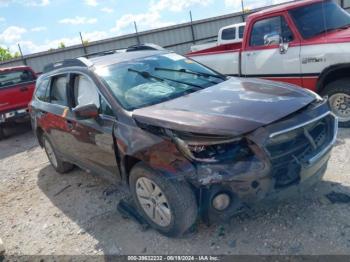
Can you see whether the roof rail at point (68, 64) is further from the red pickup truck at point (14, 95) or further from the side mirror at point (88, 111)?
the red pickup truck at point (14, 95)

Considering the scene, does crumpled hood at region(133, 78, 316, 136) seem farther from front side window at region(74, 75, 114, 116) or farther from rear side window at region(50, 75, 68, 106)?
rear side window at region(50, 75, 68, 106)

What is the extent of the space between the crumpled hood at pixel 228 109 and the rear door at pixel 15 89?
6918 mm

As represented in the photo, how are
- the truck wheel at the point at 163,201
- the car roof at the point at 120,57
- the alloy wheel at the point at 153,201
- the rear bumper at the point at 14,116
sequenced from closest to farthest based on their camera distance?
the truck wheel at the point at 163,201 → the alloy wheel at the point at 153,201 → the car roof at the point at 120,57 → the rear bumper at the point at 14,116

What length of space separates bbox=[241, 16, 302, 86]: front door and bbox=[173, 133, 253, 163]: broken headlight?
11.3ft

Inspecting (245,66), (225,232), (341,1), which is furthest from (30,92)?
(341,1)

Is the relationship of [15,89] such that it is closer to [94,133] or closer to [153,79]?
[94,133]

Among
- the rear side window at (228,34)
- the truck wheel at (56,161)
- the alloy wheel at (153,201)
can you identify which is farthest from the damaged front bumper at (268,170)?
the rear side window at (228,34)

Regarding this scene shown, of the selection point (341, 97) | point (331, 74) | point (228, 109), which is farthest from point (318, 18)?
point (228, 109)

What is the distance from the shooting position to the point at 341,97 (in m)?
5.55

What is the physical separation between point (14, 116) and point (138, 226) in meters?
6.70

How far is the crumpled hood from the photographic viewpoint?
301 cm

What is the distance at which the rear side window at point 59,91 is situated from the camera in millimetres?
4825

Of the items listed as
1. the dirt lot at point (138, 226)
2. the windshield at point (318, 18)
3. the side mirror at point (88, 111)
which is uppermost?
the windshield at point (318, 18)

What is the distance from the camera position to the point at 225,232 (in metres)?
3.49
